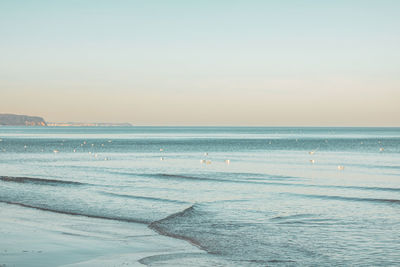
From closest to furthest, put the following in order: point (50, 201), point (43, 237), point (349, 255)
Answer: point (349, 255), point (43, 237), point (50, 201)

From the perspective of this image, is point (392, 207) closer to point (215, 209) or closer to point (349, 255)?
point (215, 209)

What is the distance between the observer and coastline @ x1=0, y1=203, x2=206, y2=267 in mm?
13148

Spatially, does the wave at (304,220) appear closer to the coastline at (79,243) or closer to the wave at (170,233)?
the wave at (170,233)

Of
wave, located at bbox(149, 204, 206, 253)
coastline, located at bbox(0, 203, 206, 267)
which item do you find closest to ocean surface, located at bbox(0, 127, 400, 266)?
wave, located at bbox(149, 204, 206, 253)

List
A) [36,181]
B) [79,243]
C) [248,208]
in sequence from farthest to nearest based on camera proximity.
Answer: [36,181]
[248,208]
[79,243]

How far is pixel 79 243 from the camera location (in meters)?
15.1

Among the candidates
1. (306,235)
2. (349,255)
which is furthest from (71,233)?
(349,255)

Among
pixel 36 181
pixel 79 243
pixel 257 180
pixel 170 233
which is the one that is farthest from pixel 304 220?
pixel 36 181

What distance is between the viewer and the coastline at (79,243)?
43.1ft

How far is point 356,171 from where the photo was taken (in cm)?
4434

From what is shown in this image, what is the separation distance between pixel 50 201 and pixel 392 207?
56.5ft

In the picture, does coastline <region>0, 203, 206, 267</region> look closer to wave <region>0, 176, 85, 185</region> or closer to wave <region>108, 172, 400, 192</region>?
wave <region>0, 176, 85, 185</region>

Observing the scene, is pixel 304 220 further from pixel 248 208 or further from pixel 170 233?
pixel 170 233

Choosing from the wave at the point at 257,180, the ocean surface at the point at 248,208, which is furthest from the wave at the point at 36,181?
the wave at the point at 257,180
